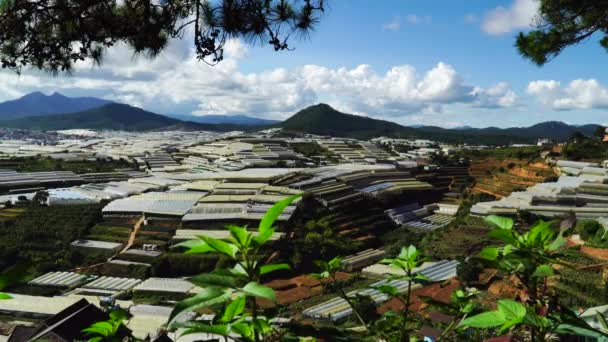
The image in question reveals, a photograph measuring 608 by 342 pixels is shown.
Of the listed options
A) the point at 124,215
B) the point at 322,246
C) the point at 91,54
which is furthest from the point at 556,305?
the point at 124,215

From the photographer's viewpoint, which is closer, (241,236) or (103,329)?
(241,236)

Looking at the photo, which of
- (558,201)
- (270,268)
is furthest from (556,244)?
(558,201)

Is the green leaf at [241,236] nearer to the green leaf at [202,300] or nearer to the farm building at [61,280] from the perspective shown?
the green leaf at [202,300]

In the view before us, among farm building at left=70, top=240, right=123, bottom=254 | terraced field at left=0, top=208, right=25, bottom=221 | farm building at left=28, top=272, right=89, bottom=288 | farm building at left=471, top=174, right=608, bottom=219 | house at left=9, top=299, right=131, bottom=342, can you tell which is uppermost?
house at left=9, top=299, right=131, bottom=342

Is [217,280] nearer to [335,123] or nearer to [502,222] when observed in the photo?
[502,222]

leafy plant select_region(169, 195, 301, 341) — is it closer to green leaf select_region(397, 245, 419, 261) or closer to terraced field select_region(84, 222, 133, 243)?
green leaf select_region(397, 245, 419, 261)

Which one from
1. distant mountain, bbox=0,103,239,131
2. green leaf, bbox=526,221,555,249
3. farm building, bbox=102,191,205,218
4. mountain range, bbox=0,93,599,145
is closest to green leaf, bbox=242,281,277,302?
green leaf, bbox=526,221,555,249
